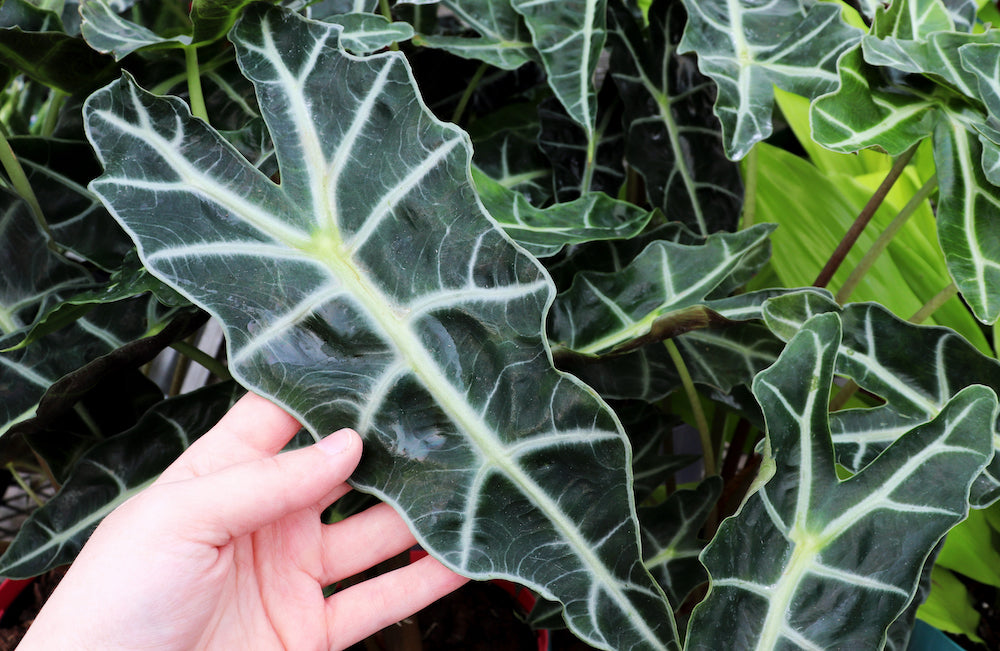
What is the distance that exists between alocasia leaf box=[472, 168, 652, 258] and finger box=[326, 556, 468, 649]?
0.95ft

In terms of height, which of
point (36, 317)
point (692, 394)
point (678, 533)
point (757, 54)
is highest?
point (757, 54)

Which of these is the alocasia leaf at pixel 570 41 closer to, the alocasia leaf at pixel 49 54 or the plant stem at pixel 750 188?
the plant stem at pixel 750 188

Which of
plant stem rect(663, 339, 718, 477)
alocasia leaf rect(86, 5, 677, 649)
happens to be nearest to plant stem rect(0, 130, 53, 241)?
alocasia leaf rect(86, 5, 677, 649)

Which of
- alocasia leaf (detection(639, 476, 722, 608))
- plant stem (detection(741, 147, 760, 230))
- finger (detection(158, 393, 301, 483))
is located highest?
plant stem (detection(741, 147, 760, 230))

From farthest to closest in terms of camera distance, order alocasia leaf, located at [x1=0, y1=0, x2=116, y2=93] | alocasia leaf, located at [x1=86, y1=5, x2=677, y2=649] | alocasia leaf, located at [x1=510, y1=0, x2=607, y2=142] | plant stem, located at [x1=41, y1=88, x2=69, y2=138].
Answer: plant stem, located at [x1=41, y1=88, x2=69, y2=138]
alocasia leaf, located at [x1=510, y1=0, x2=607, y2=142]
alocasia leaf, located at [x1=0, y1=0, x2=116, y2=93]
alocasia leaf, located at [x1=86, y1=5, x2=677, y2=649]

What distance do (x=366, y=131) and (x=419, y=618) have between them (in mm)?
678

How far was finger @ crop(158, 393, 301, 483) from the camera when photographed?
584mm

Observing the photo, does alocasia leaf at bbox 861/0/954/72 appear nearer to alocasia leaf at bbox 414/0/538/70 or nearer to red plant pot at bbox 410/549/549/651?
alocasia leaf at bbox 414/0/538/70

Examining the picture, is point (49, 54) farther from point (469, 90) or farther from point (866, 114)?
point (866, 114)

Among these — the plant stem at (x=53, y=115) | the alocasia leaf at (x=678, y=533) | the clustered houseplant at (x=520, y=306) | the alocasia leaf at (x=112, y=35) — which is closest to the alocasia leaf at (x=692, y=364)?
the clustered houseplant at (x=520, y=306)

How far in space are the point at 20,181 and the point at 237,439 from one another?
36 centimetres

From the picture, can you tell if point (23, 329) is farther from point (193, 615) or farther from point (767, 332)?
point (767, 332)

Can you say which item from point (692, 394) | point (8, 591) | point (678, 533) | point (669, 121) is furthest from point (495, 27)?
point (8, 591)

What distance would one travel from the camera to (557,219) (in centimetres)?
71
